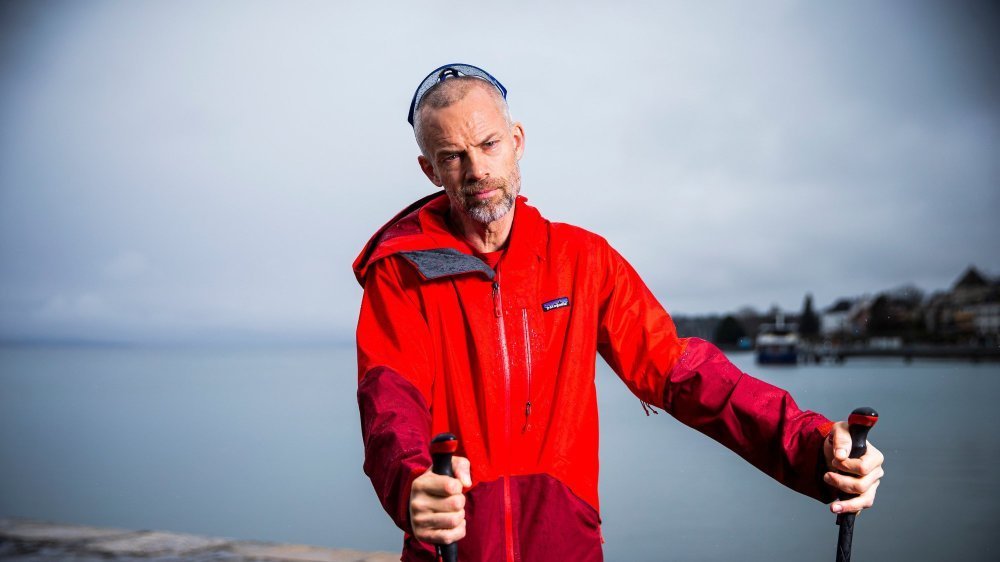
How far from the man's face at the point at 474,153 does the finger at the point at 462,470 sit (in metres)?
0.66

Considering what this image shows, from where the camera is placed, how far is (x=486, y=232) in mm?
1986

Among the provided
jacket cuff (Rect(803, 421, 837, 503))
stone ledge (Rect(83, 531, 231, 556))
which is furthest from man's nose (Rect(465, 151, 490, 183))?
stone ledge (Rect(83, 531, 231, 556))

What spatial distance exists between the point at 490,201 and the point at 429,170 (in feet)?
0.80

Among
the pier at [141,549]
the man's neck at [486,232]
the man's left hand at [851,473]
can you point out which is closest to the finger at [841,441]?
the man's left hand at [851,473]

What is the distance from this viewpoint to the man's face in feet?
6.21

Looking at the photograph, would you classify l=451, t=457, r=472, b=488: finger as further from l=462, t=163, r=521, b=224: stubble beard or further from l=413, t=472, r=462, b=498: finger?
l=462, t=163, r=521, b=224: stubble beard

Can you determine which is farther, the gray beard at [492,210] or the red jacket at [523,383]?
the gray beard at [492,210]

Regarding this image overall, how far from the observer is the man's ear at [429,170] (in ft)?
6.73

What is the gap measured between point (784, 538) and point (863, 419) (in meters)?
22.4

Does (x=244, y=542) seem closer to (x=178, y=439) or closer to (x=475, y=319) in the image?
(x=475, y=319)

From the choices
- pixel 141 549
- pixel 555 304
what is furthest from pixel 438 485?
pixel 141 549

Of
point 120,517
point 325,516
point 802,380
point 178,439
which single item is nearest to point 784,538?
point 325,516

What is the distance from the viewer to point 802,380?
207 feet

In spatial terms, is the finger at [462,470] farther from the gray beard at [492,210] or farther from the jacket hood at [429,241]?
the gray beard at [492,210]
